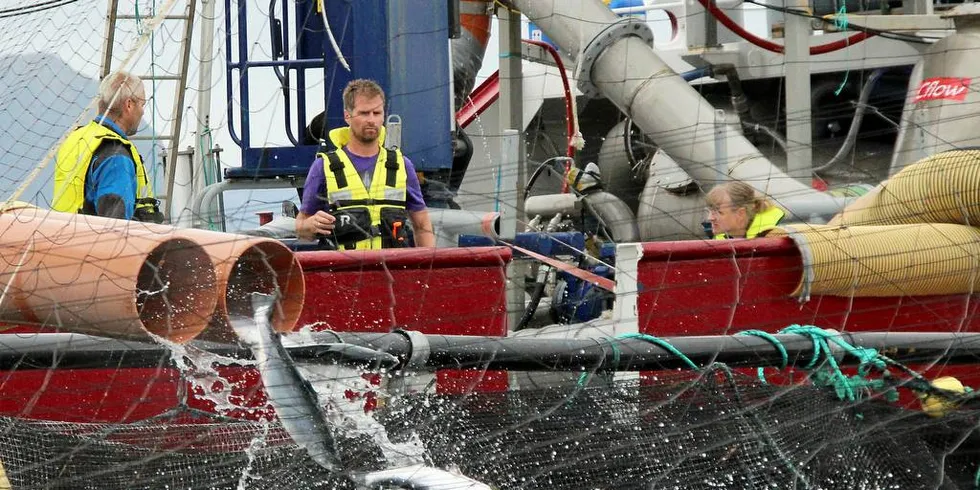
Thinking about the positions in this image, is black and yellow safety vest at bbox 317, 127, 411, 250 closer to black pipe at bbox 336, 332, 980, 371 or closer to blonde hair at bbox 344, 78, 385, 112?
blonde hair at bbox 344, 78, 385, 112

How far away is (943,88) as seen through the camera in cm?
903

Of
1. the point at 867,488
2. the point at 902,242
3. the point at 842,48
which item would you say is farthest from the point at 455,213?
the point at 842,48

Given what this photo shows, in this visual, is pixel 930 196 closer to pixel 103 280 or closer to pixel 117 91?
pixel 117 91

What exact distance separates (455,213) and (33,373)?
2.66 metres

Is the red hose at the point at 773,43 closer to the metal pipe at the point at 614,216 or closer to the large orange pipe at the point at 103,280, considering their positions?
the metal pipe at the point at 614,216

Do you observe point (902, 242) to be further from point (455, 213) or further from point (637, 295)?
point (455, 213)

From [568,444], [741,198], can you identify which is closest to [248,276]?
[568,444]

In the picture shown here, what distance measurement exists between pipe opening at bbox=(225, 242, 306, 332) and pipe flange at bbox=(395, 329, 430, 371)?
1.24ft

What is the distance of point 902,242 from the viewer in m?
6.11

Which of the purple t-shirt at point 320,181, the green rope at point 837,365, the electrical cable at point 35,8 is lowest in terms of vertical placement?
the green rope at point 837,365

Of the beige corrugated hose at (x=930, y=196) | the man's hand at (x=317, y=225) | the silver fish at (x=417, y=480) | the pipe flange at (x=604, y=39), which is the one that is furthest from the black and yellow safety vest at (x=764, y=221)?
the silver fish at (x=417, y=480)

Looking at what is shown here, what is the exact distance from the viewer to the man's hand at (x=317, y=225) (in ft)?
19.6

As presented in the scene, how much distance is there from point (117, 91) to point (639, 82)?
3.63 m

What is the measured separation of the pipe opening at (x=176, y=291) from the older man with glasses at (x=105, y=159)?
1959 mm
